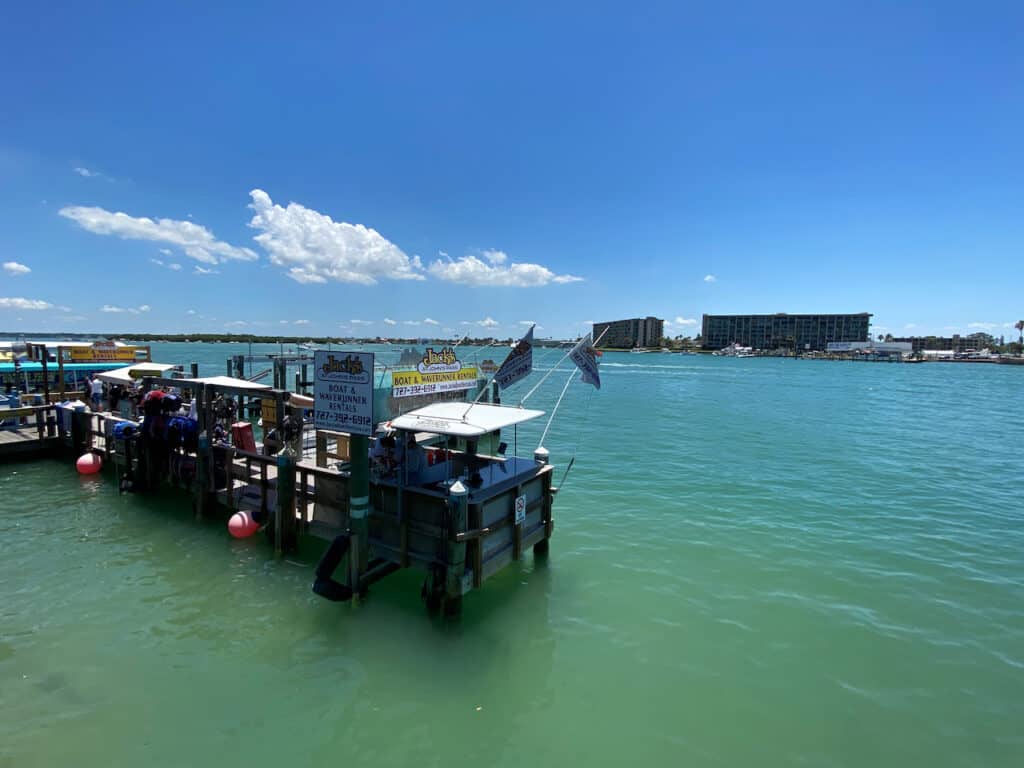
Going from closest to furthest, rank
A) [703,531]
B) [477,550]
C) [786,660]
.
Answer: [786,660] → [477,550] → [703,531]

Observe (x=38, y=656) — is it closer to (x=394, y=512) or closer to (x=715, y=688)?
(x=394, y=512)

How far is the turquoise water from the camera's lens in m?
6.92

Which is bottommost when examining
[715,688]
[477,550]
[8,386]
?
[715,688]

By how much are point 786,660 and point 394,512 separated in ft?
24.9

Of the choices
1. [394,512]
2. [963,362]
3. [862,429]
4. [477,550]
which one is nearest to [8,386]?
[394,512]

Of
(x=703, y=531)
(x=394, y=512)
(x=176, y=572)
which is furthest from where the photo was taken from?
(x=703, y=531)

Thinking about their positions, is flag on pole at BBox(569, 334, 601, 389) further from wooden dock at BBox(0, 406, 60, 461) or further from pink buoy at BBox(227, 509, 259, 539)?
wooden dock at BBox(0, 406, 60, 461)

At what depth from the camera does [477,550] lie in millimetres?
9477

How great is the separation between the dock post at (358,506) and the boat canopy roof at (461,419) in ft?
2.64

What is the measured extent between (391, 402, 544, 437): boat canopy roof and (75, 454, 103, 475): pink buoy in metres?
13.7

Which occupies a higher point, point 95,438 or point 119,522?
point 95,438

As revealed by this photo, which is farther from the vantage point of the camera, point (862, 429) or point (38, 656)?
point (862, 429)

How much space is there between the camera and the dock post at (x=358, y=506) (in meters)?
9.63

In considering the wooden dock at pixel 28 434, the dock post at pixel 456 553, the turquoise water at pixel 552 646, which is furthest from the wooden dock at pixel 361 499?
the wooden dock at pixel 28 434
